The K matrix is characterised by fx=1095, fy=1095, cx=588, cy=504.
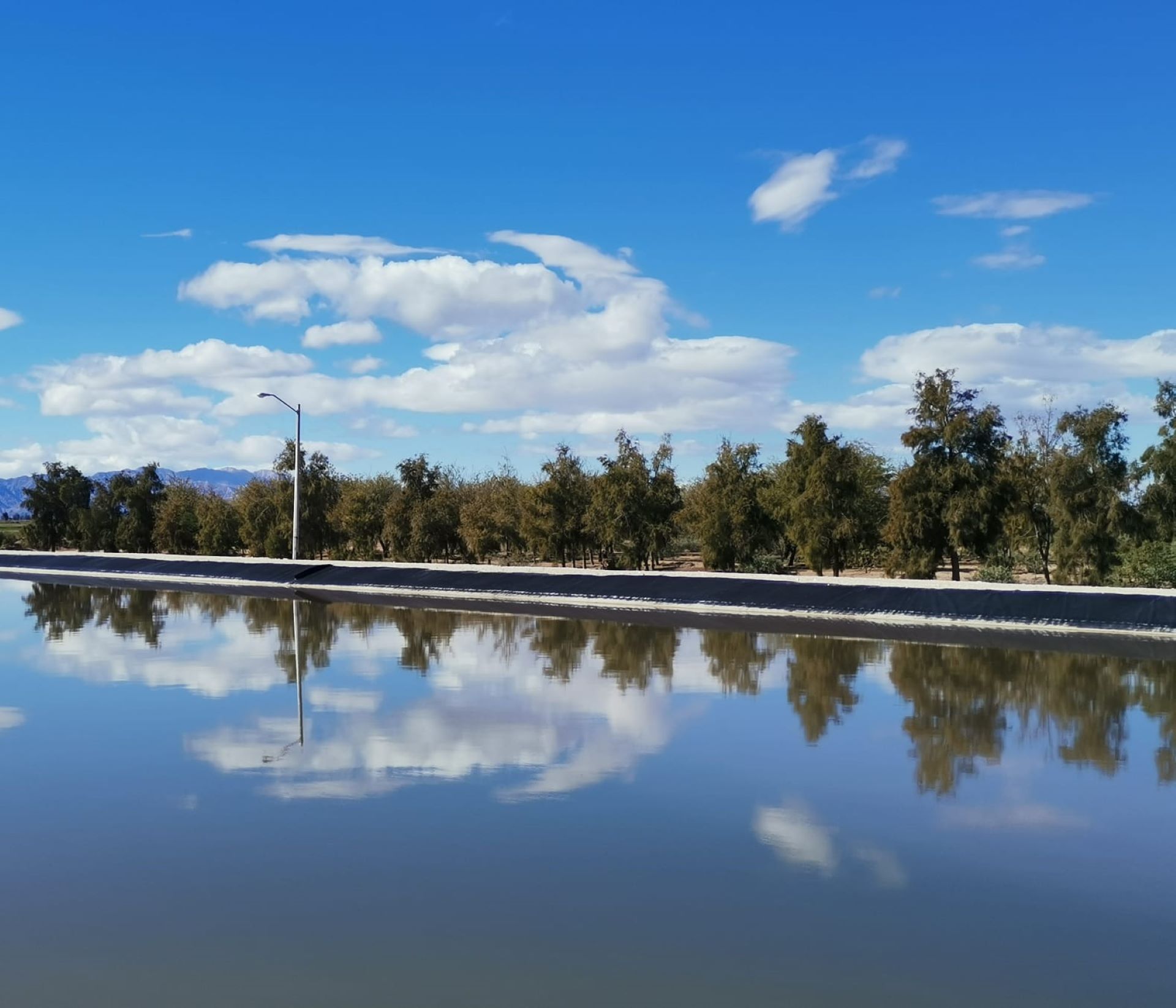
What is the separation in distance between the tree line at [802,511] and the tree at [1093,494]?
0.04m

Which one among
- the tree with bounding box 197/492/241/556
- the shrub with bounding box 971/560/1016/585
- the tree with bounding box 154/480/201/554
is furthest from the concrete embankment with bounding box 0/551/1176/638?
the tree with bounding box 154/480/201/554

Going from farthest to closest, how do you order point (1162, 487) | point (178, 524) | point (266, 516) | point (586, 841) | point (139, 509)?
point (139, 509), point (178, 524), point (266, 516), point (1162, 487), point (586, 841)

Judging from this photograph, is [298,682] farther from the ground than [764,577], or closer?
closer

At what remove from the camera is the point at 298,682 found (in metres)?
16.0

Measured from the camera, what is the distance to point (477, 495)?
4422 cm

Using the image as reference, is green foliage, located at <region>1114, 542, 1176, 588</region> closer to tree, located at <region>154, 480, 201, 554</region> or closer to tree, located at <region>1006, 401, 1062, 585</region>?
tree, located at <region>1006, 401, 1062, 585</region>

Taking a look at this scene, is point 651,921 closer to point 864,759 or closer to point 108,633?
point 864,759

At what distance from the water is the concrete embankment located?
706cm

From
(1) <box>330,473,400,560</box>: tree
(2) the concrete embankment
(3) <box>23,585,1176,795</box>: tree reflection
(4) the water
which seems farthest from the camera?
(1) <box>330,473,400,560</box>: tree

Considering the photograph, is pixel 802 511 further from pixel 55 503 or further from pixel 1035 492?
pixel 55 503

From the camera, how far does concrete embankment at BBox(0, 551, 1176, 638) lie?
23.2 m

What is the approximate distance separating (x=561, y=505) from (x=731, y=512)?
251 inches

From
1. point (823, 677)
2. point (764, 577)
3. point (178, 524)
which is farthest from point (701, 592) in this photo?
point (178, 524)

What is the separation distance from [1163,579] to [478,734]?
22914mm
